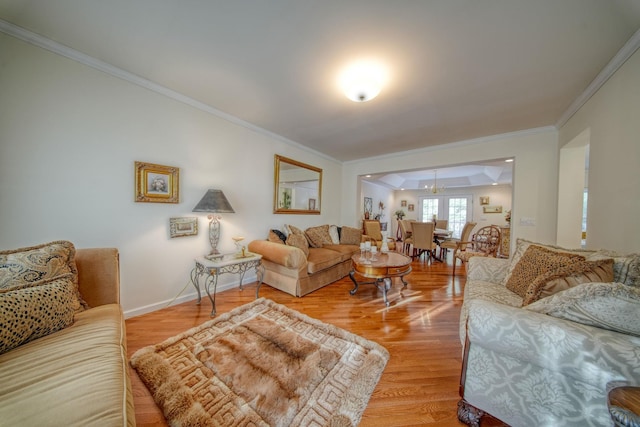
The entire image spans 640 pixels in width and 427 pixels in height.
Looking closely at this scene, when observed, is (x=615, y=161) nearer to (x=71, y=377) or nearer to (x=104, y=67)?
(x=71, y=377)

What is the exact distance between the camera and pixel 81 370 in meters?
0.83

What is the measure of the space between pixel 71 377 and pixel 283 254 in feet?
6.04

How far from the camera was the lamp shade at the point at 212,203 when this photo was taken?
7.48 feet

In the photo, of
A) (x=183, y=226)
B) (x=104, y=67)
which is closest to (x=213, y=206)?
(x=183, y=226)

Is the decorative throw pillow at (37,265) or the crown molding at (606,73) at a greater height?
the crown molding at (606,73)

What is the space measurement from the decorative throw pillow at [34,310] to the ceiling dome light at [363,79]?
247 centimetres

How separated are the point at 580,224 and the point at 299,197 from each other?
4115mm

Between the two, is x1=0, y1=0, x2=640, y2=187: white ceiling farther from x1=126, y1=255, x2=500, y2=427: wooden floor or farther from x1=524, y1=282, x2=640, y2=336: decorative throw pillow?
x1=126, y1=255, x2=500, y2=427: wooden floor

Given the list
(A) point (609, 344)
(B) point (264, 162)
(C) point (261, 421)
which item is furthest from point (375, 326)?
(B) point (264, 162)

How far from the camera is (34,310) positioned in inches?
38.4

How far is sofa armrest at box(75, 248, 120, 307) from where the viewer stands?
1.41m

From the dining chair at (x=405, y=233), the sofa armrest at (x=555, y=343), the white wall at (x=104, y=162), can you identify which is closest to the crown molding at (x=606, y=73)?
the sofa armrest at (x=555, y=343)

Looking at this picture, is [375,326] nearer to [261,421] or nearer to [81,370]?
[261,421]

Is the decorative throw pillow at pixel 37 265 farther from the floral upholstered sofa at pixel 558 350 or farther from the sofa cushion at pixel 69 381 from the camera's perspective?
the floral upholstered sofa at pixel 558 350
